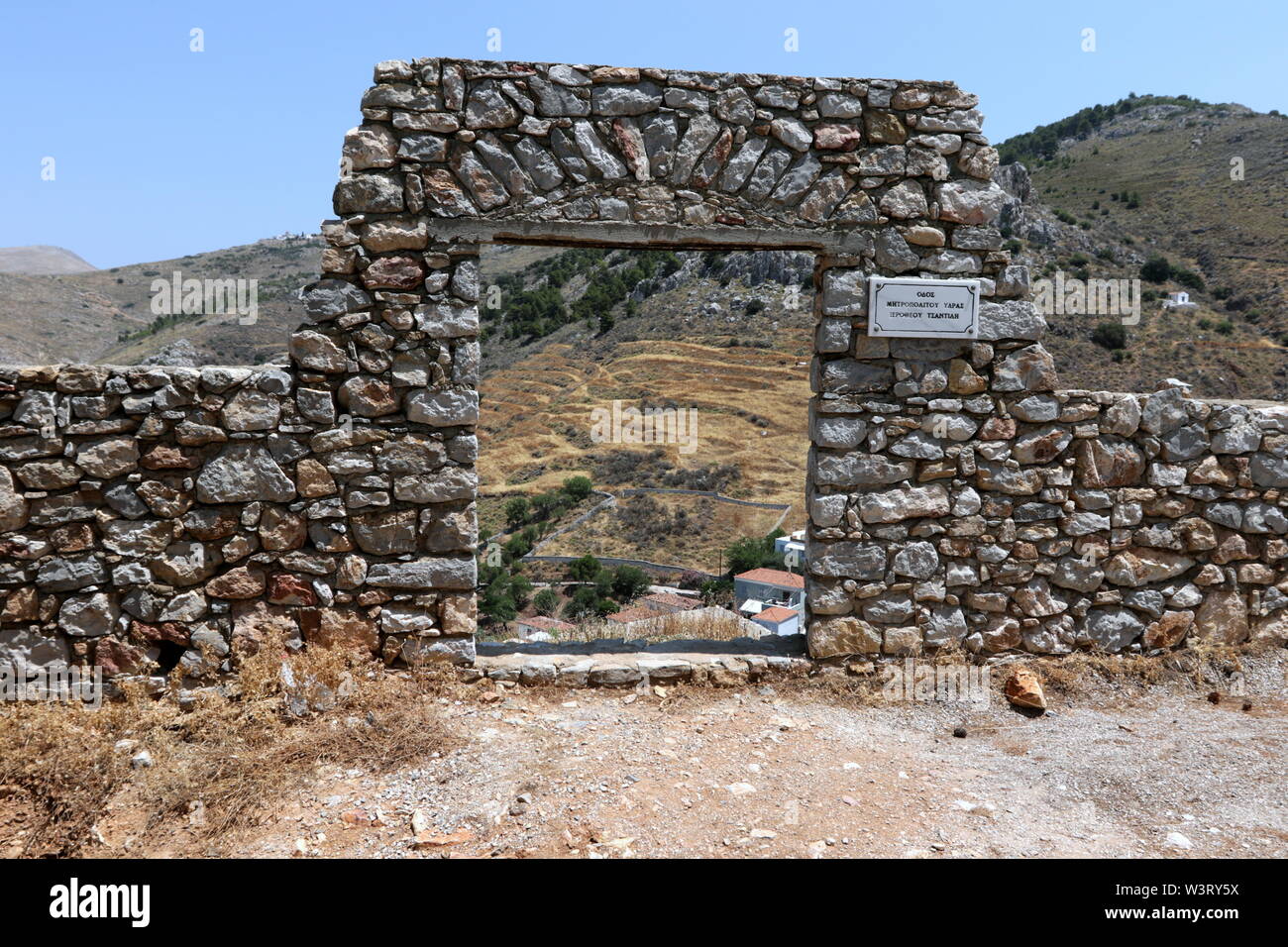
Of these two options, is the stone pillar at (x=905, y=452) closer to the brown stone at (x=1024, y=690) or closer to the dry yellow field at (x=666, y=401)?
the brown stone at (x=1024, y=690)

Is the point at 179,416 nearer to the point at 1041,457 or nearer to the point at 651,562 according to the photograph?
the point at 1041,457

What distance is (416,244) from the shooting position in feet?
→ 14.6

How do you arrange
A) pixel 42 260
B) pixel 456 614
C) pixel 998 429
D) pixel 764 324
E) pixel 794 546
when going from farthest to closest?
pixel 42 260 → pixel 764 324 → pixel 794 546 → pixel 998 429 → pixel 456 614

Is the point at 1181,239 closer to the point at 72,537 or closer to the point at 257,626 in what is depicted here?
the point at 257,626

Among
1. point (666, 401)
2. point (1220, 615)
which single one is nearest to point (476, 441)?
point (1220, 615)

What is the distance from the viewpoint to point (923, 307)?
4836mm

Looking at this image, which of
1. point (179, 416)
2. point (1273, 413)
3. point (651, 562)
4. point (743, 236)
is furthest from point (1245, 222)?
point (179, 416)

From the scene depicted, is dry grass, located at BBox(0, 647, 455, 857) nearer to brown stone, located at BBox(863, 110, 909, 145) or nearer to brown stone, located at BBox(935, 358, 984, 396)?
brown stone, located at BBox(935, 358, 984, 396)

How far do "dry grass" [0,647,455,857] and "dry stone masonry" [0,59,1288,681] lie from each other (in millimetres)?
269

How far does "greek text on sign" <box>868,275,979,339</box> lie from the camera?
15.8 ft

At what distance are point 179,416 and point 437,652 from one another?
1.89 meters

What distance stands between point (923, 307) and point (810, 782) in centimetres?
278

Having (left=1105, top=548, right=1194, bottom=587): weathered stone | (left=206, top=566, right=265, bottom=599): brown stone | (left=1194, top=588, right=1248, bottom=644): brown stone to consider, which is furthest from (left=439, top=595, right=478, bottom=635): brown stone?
(left=1194, top=588, right=1248, bottom=644): brown stone

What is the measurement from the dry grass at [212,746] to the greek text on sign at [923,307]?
3290mm
